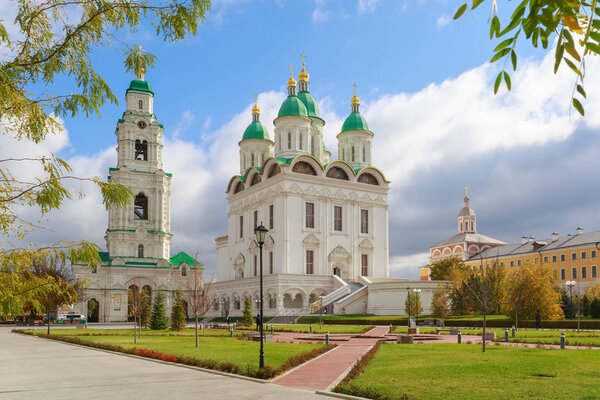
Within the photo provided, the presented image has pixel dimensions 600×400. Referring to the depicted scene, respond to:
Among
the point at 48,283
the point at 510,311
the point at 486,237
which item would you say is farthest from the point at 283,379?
the point at 486,237

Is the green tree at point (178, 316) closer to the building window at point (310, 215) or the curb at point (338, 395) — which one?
the building window at point (310, 215)

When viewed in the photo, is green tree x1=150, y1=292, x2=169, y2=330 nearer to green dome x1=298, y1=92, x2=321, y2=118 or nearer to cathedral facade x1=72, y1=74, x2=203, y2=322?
cathedral facade x1=72, y1=74, x2=203, y2=322

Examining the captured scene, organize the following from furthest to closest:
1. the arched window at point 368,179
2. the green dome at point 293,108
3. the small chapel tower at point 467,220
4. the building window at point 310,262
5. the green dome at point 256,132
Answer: the small chapel tower at point 467,220 → the green dome at point 256,132 → the arched window at point 368,179 → the green dome at point 293,108 → the building window at point 310,262

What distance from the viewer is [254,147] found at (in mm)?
71000

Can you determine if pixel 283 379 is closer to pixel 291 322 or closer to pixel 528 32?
pixel 528 32

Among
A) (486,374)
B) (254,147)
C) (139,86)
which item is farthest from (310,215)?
(486,374)

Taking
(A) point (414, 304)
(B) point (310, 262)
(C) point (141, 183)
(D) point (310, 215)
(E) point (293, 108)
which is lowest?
(A) point (414, 304)

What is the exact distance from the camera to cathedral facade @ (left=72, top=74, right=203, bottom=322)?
207ft

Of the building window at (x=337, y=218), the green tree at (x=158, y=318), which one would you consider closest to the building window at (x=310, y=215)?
the building window at (x=337, y=218)

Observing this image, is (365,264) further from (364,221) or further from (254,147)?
(254,147)

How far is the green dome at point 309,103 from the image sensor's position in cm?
6900

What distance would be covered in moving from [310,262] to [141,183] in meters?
22.7

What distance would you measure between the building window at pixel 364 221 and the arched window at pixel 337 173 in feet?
14.1

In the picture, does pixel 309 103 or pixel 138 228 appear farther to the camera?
pixel 309 103
